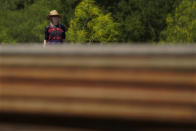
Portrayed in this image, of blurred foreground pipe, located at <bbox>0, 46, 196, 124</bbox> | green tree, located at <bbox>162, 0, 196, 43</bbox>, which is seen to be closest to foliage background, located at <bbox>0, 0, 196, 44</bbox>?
green tree, located at <bbox>162, 0, 196, 43</bbox>

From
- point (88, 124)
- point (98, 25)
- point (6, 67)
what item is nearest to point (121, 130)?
point (88, 124)

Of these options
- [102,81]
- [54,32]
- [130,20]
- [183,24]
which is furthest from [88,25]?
[102,81]

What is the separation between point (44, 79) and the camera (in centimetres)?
356

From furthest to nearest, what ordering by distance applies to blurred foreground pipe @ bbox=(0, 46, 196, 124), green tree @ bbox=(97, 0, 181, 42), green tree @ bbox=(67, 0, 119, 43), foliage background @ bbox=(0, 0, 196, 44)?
green tree @ bbox=(97, 0, 181, 42), foliage background @ bbox=(0, 0, 196, 44), green tree @ bbox=(67, 0, 119, 43), blurred foreground pipe @ bbox=(0, 46, 196, 124)

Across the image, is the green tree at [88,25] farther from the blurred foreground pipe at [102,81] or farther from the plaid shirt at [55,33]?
the blurred foreground pipe at [102,81]

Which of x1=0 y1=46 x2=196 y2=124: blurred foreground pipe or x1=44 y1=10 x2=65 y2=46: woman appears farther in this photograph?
x1=44 y1=10 x2=65 y2=46: woman

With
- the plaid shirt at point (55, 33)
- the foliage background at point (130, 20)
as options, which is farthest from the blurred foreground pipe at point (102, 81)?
the foliage background at point (130, 20)

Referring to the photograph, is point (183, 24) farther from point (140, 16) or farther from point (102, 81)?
point (102, 81)

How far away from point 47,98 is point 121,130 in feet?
1.96

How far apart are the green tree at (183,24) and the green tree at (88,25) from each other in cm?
491

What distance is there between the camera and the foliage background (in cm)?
3306

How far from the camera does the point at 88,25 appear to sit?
96.9 ft

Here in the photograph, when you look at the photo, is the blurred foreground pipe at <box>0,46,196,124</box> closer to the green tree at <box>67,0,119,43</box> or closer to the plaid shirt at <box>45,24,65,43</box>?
the plaid shirt at <box>45,24,65,43</box>

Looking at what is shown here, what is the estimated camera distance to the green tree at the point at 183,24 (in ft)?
105
